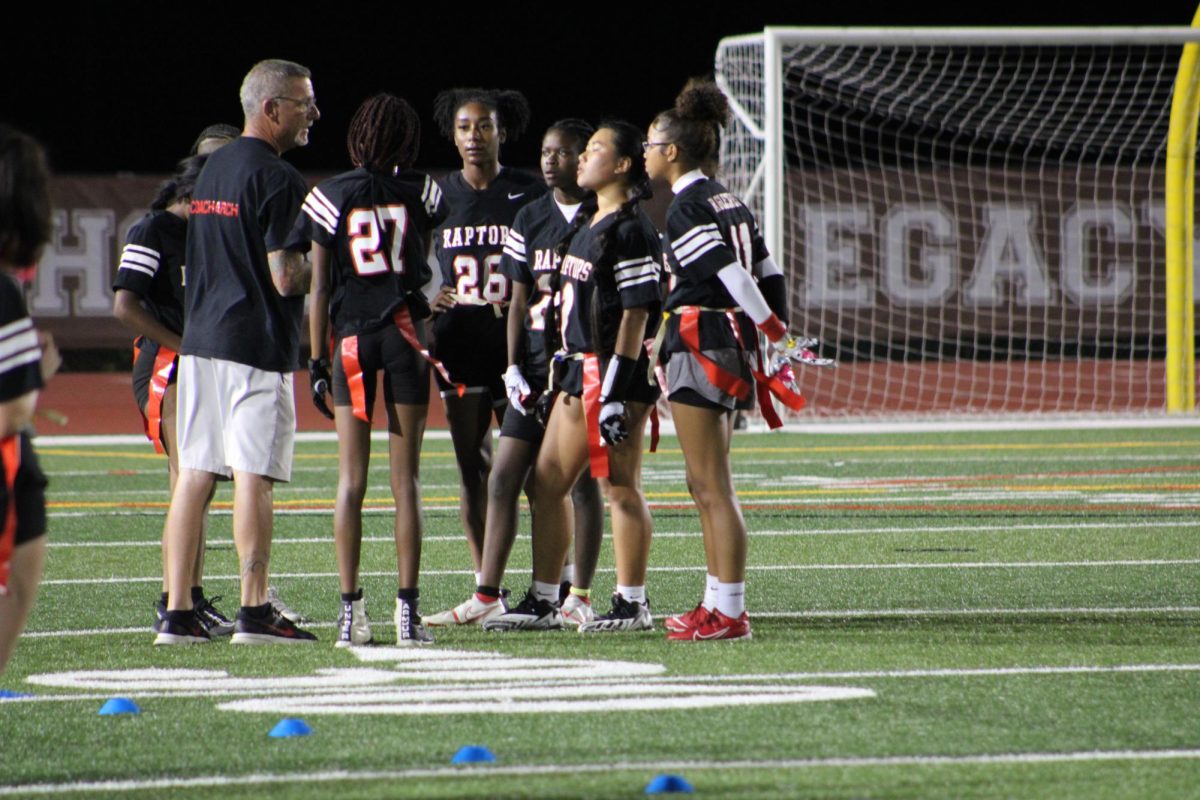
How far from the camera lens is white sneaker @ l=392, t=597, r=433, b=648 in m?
5.62

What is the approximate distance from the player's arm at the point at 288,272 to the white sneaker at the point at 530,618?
4.40ft

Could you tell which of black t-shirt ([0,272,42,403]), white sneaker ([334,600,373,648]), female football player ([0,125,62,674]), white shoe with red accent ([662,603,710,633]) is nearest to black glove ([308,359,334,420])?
white sneaker ([334,600,373,648])

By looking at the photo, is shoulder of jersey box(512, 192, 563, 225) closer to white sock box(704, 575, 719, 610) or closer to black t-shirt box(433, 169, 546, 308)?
black t-shirt box(433, 169, 546, 308)

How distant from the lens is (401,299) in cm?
571

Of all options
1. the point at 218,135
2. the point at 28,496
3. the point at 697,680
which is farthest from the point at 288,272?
the point at 28,496

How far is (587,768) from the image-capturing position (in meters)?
3.80

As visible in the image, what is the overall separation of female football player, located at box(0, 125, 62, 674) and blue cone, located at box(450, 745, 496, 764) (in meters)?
0.98

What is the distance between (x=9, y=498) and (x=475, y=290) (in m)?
3.28

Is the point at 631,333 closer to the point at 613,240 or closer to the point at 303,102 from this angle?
the point at 613,240

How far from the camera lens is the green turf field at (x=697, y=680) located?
3773 millimetres

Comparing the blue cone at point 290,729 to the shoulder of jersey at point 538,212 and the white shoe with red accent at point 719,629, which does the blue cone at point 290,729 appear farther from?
the shoulder of jersey at point 538,212

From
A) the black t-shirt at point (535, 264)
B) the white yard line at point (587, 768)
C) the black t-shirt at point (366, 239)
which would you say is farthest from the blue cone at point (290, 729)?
the black t-shirt at point (535, 264)

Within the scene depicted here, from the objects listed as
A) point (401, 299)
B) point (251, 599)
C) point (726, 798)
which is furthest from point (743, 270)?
point (726, 798)

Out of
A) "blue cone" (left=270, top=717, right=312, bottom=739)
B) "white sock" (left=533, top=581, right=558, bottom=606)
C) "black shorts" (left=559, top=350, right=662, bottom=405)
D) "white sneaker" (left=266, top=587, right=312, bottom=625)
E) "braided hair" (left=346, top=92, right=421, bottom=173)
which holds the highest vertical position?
"braided hair" (left=346, top=92, right=421, bottom=173)
